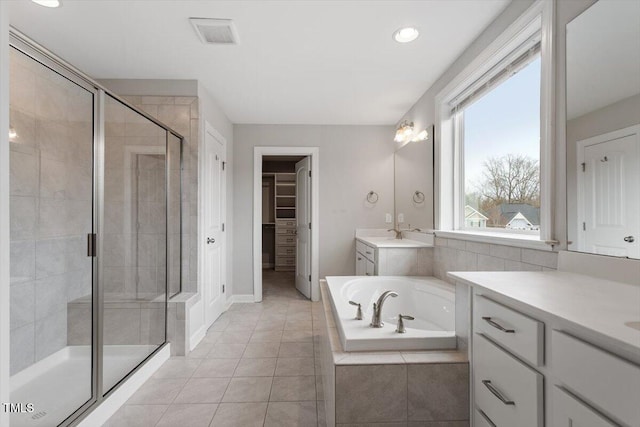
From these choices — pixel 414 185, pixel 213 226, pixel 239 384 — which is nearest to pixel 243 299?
pixel 213 226

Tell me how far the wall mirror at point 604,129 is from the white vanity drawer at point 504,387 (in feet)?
2.02

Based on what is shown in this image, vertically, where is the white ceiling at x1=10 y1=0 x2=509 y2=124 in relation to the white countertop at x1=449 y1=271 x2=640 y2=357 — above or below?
above

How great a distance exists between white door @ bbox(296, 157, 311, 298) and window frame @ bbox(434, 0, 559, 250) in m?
1.83

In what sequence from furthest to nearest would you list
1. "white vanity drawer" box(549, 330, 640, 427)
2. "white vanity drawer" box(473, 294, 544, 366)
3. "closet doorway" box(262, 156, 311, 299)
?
1. "closet doorway" box(262, 156, 311, 299)
2. "white vanity drawer" box(473, 294, 544, 366)
3. "white vanity drawer" box(549, 330, 640, 427)

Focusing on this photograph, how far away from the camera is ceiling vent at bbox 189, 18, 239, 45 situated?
1.84 metres

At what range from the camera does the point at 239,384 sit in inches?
77.5

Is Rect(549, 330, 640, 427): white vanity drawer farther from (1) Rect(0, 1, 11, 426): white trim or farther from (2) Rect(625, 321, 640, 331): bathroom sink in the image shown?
(1) Rect(0, 1, 11, 426): white trim

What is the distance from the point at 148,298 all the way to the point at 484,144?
113 inches

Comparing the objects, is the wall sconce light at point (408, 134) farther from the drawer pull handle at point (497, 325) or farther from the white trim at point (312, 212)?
the drawer pull handle at point (497, 325)

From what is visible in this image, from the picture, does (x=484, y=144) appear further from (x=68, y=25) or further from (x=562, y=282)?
(x=68, y=25)

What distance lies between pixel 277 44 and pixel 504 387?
7.60 ft

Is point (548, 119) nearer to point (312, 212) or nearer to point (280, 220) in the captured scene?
point (312, 212)

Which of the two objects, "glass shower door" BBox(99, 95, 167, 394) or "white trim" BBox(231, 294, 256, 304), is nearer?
"glass shower door" BBox(99, 95, 167, 394)

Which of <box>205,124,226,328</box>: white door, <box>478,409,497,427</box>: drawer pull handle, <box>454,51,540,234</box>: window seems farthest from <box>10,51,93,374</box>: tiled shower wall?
<box>454,51,540,234</box>: window
